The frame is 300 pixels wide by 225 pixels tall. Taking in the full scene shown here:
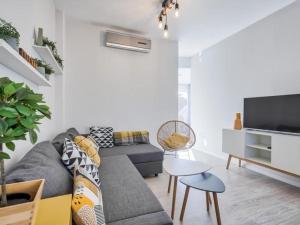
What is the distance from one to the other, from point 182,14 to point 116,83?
167 centimetres

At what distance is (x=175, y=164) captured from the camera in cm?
202

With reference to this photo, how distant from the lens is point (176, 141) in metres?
2.94

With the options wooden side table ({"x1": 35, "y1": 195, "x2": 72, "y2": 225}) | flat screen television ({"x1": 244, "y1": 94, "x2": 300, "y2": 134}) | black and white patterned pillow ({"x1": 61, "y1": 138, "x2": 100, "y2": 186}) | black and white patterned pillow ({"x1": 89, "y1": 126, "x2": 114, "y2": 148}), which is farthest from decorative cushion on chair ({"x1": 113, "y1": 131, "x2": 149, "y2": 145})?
wooden side table ({"x1": 35, "y1": 195, "x2": 72, "y2": 225})

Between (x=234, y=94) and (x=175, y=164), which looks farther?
(x=234, y=94)

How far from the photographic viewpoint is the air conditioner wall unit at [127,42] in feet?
10.4

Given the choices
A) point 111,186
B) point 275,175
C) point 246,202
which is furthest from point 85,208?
point 275,175

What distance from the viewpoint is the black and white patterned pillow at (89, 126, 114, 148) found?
2.95m

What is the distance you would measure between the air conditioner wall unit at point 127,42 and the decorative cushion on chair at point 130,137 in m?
1.64

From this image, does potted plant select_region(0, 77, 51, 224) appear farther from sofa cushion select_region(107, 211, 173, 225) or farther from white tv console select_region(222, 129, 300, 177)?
white tv console select_region(222, 129, 300, 177)

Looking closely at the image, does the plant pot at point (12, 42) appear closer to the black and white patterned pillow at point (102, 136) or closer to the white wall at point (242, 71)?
the black and white patterned pillow at point (102, 136)

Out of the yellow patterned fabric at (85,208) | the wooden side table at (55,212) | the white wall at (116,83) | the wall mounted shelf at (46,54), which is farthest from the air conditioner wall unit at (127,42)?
the wooden side table at (55,212)

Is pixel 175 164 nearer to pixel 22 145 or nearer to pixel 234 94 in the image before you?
pixel 22 145

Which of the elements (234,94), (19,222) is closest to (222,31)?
(234,94)

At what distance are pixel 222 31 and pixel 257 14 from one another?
696mm
